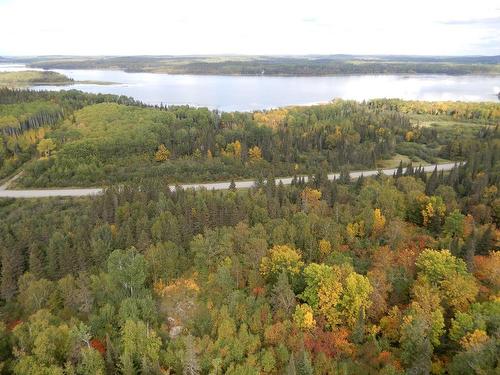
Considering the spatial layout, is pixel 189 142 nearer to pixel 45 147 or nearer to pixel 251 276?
pixel 45 147

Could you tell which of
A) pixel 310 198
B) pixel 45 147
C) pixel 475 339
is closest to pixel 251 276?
pixel 475 339

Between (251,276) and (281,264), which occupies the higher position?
(281,264)

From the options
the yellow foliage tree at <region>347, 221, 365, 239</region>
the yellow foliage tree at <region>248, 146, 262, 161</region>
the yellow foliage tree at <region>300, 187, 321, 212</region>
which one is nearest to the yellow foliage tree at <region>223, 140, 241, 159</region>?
the yellow foliage tree at <region>248, 146, 262, 161</region>


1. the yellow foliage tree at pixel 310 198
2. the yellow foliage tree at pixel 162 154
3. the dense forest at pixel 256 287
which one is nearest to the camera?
the dense forest at pixel 256 287

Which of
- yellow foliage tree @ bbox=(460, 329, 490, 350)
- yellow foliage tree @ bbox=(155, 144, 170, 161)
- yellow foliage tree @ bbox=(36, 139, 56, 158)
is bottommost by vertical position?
yellow foliage tree @ bbox=(155, 144, 170, 161)

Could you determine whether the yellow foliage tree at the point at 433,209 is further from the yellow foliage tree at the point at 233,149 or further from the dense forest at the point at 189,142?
the yellow foliage tree at the point at 233,149


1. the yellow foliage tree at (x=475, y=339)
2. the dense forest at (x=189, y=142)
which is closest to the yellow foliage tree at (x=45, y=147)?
the dense forest at (x=189, y=142)

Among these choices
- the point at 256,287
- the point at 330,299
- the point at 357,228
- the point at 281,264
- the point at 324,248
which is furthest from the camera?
the point at 357,228

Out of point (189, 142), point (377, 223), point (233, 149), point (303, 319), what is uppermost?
point (303, 319)

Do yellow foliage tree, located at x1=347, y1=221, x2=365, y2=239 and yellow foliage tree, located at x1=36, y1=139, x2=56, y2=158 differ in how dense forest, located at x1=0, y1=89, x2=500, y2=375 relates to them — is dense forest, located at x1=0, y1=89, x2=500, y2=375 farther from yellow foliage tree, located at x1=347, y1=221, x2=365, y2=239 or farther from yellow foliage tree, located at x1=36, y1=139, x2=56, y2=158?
yellow foliage tree, located at x1=36, y1=139, x2=56, y2=158
